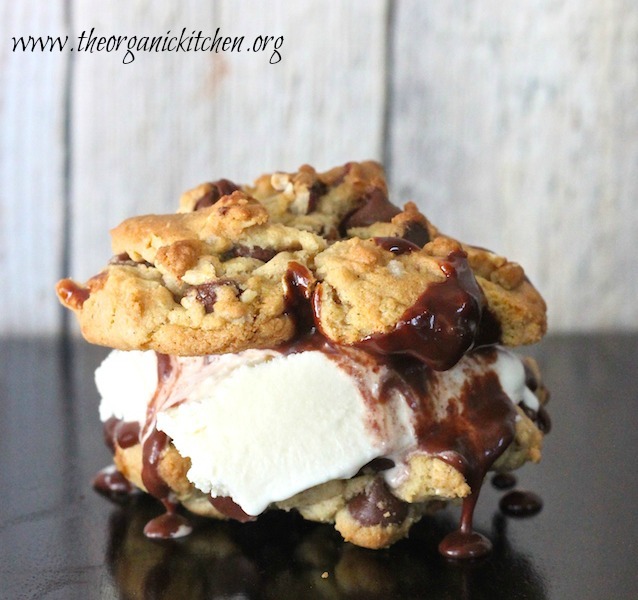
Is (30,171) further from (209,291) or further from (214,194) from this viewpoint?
(209,291)

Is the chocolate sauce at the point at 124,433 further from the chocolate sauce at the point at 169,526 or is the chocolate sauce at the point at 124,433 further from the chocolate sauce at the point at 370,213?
the chocolate sauce at the point at 370,213

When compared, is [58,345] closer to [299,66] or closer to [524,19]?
[299,66]

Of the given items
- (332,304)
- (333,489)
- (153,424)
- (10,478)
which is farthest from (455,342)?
(10,478)

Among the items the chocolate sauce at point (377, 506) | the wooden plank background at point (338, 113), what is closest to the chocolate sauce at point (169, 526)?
the chocolate sauce at point (377, 506)

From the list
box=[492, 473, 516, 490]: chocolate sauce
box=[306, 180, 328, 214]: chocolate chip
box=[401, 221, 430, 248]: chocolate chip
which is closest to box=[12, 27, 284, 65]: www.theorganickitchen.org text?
box=[306, 180, 328, 214]: chocolate chip

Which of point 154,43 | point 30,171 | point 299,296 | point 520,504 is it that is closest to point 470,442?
point 520,504

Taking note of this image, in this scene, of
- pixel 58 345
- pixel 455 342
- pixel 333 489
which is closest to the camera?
pixel 455 342
